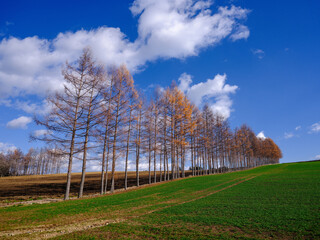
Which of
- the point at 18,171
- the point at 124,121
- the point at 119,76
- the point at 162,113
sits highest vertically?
the point at 119,76

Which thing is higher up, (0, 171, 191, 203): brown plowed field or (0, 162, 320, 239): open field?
(0, 162, 320, 239): open field

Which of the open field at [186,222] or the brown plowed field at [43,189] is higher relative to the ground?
the open field at [186,222]

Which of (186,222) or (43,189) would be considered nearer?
(186,222)

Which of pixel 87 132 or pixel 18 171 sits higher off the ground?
pixel 87 132

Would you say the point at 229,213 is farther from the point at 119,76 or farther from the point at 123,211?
the point at 119,76

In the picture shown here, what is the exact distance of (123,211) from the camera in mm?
10703

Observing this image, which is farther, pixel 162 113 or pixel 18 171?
pixel 18 171

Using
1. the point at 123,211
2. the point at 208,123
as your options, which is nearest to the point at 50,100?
the point at 123,211

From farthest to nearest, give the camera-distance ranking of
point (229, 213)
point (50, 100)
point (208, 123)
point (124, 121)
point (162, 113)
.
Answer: point (208, 123), point (162, 113), point (124, 121), point (50, 100), point (229, 213)

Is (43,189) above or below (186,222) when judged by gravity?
below

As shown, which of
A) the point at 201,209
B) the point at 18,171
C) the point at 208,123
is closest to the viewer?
the point at 201,209

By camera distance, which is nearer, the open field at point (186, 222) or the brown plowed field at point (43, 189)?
the open field at point (186, 222)

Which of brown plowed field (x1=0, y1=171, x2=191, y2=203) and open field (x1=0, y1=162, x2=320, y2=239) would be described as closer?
open field (x1=0, y1=162, x2=320, y2=239)

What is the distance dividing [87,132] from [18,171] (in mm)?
79842
